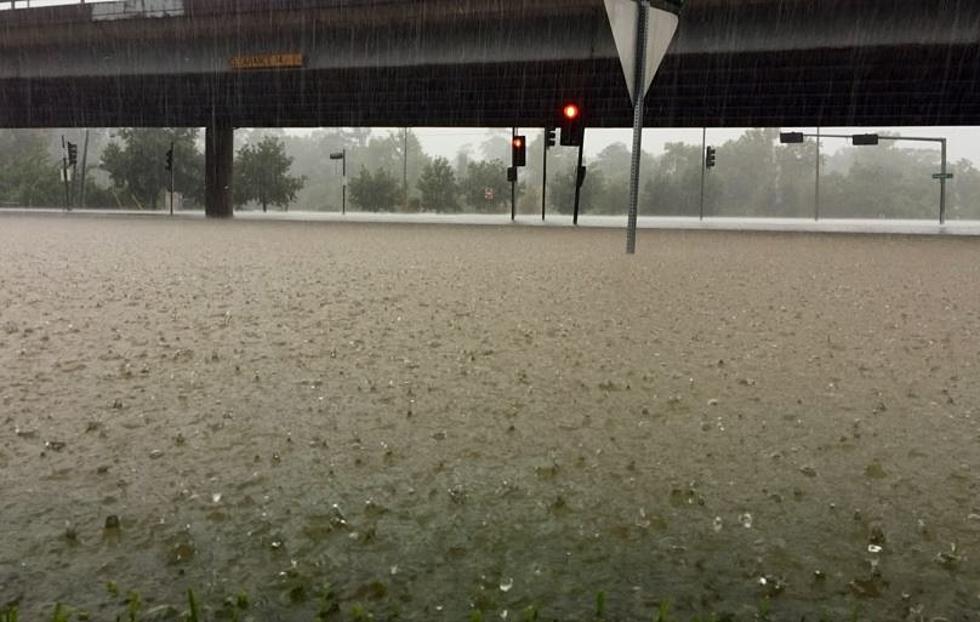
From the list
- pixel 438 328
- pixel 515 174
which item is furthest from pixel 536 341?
pixel 515 174

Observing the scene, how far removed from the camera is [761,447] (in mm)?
1688

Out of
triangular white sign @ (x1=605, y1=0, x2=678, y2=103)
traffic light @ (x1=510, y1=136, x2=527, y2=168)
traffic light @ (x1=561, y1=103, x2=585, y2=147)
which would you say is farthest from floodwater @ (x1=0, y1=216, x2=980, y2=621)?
traffic light @ (x1=510, y1=136, x2=527, y2=168)

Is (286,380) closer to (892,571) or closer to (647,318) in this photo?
(892,571)

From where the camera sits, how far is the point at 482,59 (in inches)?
721

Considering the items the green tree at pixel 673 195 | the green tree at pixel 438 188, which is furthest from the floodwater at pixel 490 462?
the green tree at pixel 673 195

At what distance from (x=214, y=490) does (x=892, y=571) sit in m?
1.08

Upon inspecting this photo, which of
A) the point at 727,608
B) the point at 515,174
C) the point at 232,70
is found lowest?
the point at 727,608

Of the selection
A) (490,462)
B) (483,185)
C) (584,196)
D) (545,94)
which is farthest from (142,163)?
(490,462)

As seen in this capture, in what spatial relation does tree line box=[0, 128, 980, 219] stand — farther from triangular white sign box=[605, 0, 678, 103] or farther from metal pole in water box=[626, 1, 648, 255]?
triangular white sign box=[605, 0, 678, 103]

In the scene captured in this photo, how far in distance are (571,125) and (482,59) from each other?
8.49 feet

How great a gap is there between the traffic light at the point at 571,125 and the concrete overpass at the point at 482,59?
1.01 metres

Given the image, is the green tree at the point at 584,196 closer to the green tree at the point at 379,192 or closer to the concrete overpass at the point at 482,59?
the green tree at the point at 379,192

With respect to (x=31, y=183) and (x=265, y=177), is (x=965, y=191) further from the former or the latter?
(x=31, y=183)

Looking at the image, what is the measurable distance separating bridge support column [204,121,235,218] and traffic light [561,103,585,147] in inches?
465
